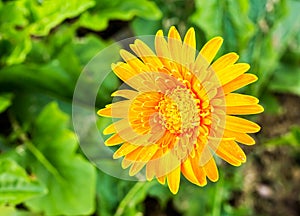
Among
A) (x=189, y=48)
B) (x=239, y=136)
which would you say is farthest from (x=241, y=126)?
(x=189, y=48)

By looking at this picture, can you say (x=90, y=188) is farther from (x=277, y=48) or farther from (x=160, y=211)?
(x=277, y=48)

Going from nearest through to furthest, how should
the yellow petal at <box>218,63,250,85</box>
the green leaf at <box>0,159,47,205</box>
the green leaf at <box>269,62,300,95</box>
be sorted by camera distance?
1. the yellow petal at <box>218,63,250,85</box>
2. the green leaf at <box>0,159,47,205</box>
3. the green leaf at <box>269,62,300,95</box>

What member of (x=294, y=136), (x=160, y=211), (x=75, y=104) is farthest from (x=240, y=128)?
(x=160, y=211)

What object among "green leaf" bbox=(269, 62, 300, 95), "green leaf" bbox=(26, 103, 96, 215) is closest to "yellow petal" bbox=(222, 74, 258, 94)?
"green leaf" bbox=(26, 103, 96, 215)

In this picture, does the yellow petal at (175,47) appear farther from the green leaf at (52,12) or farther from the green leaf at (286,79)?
the green leaf at (286,79)

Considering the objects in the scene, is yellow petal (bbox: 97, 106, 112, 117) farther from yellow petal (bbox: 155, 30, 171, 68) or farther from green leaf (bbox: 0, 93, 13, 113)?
green leaf (bbox: 0, 93, 13, 113)

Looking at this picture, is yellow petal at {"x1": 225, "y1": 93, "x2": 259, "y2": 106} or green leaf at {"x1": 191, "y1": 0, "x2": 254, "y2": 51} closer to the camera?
yellow petal at {"x1": 225, "y1": 93, "x2": 259, "y2": 106}

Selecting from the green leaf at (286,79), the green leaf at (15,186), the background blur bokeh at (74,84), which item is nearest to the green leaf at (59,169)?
the background blur bokeh at (74,84)
